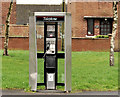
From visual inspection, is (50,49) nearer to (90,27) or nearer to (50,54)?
(50,54)

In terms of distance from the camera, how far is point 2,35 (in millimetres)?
29031

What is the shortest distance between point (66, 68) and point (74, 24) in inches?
921

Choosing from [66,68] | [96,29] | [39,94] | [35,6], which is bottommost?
[39,94]

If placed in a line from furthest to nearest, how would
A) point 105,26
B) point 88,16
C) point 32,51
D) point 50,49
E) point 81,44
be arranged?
point 105,26 < point 88,16 < point 81,44 < point 50,49 < point 32,51

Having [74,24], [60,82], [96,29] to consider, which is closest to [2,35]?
[74,24]

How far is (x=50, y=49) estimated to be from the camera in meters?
8.88

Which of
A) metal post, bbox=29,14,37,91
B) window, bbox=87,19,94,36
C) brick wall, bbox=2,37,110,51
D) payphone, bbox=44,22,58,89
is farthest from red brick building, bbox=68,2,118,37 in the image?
metal post, bbox=29,14,37,91

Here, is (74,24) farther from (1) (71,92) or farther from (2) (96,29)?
(1) (71,92)

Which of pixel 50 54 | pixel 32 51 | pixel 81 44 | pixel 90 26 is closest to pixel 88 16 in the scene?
pixel 90 26

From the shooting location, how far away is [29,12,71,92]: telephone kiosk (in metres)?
8.48

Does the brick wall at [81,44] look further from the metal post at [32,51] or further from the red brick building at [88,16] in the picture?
the metal post at [32,51]

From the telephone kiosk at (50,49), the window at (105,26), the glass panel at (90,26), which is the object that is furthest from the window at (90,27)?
the telephone kiosk at (50,49)

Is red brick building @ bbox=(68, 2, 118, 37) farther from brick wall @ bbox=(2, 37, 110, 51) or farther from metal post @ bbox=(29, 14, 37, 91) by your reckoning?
metal post @ bbox=(29, 14, 37, 91)

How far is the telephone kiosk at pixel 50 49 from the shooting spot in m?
8.48
